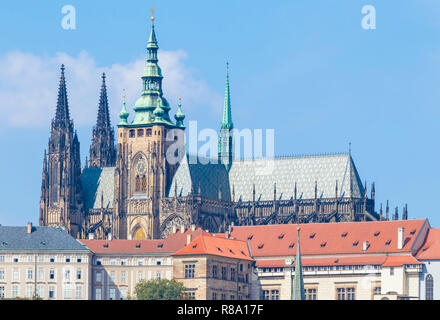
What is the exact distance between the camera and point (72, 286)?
159 metres

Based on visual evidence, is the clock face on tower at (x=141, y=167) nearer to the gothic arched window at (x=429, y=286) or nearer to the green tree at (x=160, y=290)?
the green tree at (x=160, y=290)

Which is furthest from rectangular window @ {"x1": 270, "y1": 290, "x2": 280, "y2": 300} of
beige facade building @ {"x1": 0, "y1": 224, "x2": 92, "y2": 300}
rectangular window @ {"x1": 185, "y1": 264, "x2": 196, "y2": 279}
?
beige facade building @ {"x1": 0, "y1": 224, "x2": 92, "y2": 300}

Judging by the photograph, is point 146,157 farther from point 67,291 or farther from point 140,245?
point 67,291

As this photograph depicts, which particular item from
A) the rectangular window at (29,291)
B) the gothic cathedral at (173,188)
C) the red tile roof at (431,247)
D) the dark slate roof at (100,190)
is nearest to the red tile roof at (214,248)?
the rectangular window at (29,291)

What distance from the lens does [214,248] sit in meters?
155

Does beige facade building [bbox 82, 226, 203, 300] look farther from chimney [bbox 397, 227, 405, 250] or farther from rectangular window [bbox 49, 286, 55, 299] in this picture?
chimney [bbox 397, 227, 405, 250]

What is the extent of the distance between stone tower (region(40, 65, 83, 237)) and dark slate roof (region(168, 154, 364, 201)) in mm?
14785

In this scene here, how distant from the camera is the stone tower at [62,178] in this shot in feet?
638

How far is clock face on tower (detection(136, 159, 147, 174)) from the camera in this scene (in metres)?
189
